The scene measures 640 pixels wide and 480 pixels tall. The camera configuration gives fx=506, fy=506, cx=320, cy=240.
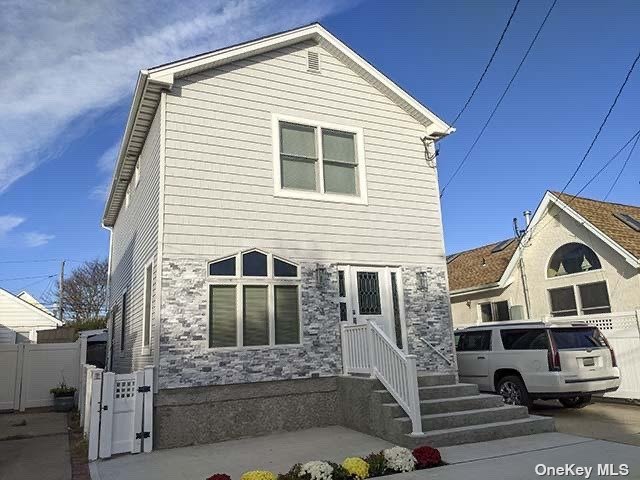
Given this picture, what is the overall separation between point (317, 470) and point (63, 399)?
10.5 m

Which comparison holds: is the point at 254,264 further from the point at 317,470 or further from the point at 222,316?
the point at 317,470

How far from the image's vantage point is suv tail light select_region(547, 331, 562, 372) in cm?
936

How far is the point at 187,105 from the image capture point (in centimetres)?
926

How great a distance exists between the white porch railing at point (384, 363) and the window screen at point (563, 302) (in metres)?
9.48

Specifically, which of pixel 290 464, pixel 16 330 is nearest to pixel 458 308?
pixel 290 464

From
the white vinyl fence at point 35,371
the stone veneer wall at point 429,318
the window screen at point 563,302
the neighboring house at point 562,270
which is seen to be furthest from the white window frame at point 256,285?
the window screen at point 563,302

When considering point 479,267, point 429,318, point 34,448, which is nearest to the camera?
point 34,448

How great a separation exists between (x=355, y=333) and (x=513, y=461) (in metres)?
3.60

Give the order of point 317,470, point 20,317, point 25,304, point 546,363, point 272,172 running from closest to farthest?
point 317,470, point 546,363, point 272,172, point 20,317, point 25,304

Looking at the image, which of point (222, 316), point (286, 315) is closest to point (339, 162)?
point (286, 315)

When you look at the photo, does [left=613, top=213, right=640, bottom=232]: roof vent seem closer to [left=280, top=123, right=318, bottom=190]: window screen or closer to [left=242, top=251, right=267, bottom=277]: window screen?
[left=280, top=123, right=318, bottom=190]: window screen

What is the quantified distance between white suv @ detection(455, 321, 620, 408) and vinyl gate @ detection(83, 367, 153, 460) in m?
6.92

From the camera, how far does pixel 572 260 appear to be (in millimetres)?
15844

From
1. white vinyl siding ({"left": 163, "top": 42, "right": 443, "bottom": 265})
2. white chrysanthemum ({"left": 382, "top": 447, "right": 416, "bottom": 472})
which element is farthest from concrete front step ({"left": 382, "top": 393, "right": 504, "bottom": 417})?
white vinyl siding ({"left": 163, "top": 42, "right": 443, "bottom": 265})
